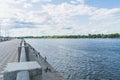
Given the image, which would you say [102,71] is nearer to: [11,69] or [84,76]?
[84,76]

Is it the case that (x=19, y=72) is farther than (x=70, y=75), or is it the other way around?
(x=70, y=75)

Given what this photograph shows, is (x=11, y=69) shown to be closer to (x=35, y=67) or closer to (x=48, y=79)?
(x=35, y=67)

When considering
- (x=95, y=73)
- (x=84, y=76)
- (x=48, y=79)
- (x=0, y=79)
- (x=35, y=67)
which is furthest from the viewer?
(x=95, y=73)

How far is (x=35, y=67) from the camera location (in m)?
2.79

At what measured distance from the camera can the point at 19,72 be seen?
2.56 meters

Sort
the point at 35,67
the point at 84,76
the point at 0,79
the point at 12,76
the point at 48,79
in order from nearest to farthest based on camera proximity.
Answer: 1. the point at 12,76
2. the point at 35,67
3. the point at 0,79
4. the point at 48,79
5. the point at 84,76

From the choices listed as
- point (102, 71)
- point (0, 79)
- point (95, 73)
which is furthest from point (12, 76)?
point (102, 71)

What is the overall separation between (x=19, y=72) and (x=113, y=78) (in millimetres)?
26161

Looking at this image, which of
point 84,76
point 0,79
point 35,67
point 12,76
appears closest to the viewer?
point 12,76

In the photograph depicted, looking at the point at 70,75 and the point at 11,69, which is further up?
the point at 11,69

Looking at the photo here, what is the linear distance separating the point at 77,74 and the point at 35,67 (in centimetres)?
2534

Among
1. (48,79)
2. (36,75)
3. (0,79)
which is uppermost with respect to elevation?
(36,75)

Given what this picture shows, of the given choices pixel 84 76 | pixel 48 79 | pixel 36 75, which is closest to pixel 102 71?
pixel 84 76

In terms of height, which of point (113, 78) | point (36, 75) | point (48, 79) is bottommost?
point (113, 78)
